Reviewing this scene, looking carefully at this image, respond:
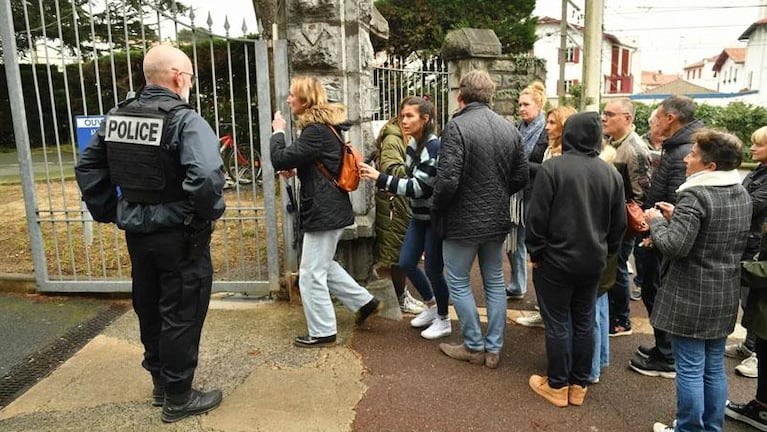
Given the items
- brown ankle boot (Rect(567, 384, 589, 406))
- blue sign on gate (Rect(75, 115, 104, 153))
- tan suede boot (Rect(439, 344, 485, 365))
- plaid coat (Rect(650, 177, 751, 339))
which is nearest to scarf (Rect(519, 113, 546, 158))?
tan suede boot (Rect(439, 344, 485, 365))

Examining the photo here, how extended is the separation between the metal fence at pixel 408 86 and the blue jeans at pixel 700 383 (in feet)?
14.2

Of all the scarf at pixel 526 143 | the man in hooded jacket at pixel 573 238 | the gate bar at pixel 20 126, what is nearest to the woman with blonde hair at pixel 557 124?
the scarf at pixel 526 143

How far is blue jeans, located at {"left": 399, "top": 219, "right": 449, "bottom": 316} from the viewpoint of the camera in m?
4.02

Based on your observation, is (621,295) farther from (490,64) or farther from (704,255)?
(490,64)

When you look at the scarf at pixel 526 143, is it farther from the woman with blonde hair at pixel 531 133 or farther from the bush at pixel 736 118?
the bush at pixel 736 118

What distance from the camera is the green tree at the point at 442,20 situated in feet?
40.8

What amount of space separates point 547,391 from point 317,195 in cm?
186

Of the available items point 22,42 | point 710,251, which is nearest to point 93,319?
point 710,251

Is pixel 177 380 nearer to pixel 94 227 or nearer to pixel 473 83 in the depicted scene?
pixel 473 83

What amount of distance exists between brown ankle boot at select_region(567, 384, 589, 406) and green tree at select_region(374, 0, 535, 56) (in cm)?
1016

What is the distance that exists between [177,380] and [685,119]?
3.45m

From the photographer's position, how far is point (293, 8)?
4.23 metres

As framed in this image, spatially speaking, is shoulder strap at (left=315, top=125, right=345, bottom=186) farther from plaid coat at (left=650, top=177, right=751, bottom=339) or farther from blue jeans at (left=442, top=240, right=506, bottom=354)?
plaid coat at (left=650, top=177, right=751, bottom=339)

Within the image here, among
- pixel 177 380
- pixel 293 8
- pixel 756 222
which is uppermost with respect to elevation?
pixel 293 8
